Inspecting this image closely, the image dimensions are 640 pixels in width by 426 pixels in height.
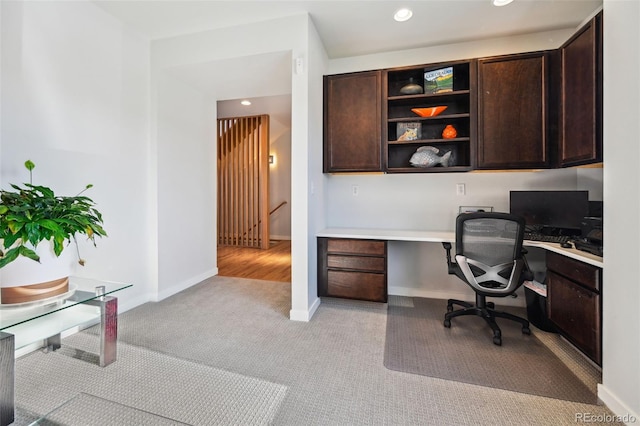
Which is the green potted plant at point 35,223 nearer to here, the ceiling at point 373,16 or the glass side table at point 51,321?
the glass side table at point 51,321

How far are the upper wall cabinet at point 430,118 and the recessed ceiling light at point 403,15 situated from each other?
425 millimetres

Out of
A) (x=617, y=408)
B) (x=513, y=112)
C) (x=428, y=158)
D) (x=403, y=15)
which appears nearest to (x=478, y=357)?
(x=617, y=408)

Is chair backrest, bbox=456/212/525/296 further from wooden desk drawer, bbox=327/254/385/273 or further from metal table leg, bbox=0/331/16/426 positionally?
metal table leg, bbox=0/331/16/426

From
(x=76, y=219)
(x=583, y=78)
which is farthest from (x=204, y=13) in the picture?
(x=583, y=78)

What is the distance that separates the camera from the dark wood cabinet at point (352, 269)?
8.60 feet

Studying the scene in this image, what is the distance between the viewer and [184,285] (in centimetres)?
326

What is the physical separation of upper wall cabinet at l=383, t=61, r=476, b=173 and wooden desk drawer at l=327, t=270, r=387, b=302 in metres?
1.13

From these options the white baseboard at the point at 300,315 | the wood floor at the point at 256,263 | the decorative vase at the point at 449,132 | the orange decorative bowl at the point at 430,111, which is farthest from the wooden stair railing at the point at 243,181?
the decorative vase at the point at 449,132

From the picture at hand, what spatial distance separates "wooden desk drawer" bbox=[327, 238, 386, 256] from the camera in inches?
103

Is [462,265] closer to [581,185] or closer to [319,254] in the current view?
[319,254]

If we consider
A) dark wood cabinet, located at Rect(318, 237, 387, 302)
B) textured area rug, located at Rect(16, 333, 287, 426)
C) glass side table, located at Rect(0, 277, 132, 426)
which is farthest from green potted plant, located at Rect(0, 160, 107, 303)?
dark wood cabinet, located at Rect(318, 237, 387, 302)

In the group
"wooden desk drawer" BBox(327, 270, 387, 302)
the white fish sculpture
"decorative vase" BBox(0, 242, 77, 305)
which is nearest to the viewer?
"decorative vase" BBox(0, 242, 77, 305)

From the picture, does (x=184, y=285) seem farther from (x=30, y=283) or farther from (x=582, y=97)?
(x=582, y=97)

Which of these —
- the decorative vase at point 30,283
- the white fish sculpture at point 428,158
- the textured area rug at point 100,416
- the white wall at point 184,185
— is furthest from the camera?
the white wall at point 184,185
